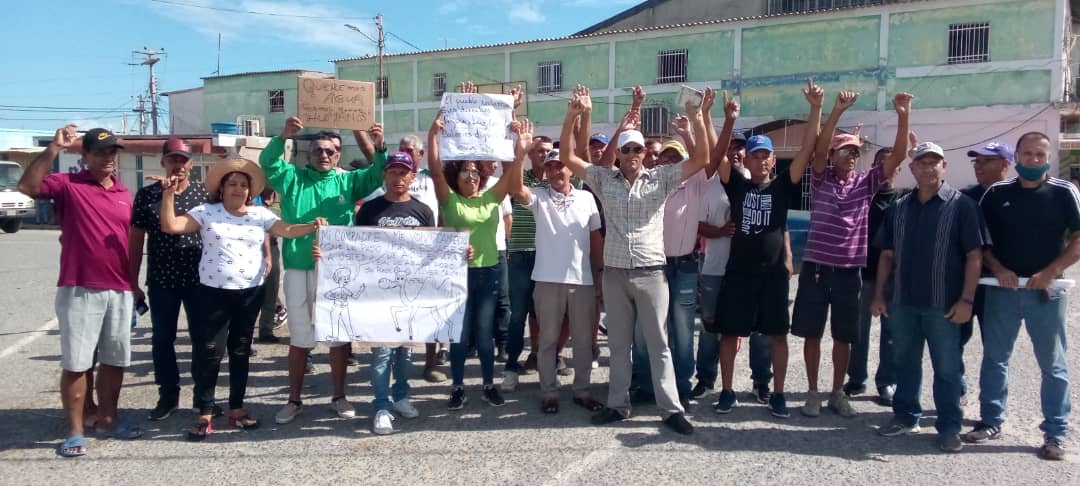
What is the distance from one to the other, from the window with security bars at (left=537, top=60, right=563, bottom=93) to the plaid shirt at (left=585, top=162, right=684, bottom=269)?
84.4 ft

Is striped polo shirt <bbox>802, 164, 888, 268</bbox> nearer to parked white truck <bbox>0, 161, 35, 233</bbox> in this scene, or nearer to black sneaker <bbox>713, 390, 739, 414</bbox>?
black sneaker <bbox>713, 390, 739, 414</bbox>

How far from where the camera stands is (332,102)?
19.5 feet

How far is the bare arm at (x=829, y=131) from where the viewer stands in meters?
5.02

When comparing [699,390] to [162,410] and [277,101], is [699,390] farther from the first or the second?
[277,101]

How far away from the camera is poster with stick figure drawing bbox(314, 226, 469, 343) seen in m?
5.07

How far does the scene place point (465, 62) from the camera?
32344 mm

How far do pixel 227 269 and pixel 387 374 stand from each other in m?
1.26

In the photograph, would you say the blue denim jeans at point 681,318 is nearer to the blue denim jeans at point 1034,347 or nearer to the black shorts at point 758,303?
the black shorts at point 758,303

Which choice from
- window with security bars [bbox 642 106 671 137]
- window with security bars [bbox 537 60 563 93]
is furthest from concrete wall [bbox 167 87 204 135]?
window with security bars [bbox 642 106 671 137]

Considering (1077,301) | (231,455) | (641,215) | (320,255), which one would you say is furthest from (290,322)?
(1077,301)

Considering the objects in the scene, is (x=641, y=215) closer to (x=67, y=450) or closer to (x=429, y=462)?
(x=429, y=462)

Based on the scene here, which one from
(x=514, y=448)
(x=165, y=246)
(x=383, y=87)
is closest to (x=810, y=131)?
(x=514, y=448)

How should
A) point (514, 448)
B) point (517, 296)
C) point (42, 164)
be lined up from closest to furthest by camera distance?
1. point (42, 164)
2. point (514, 448)
3. point (517, 296)

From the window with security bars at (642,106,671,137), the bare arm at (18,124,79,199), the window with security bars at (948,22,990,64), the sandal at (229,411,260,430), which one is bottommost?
the sandal at (229,411,260,430)
